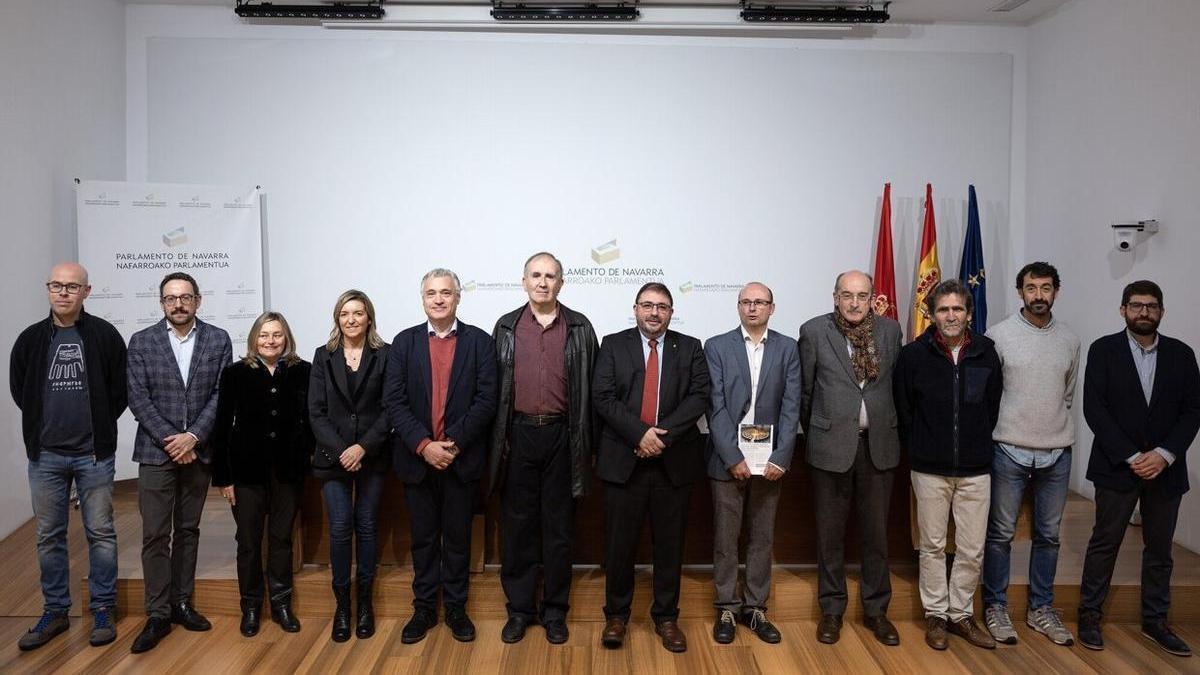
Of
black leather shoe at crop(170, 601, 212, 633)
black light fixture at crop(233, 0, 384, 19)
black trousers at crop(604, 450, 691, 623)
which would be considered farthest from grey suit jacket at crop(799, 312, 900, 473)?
black light fixture at crop(233, 0, 384, 19)

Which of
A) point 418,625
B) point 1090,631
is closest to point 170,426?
point 418,625

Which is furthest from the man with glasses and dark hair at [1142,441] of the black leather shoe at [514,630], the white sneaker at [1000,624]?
the black leather shoe at [514,630]

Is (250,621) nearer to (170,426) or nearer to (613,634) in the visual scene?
(170,426)

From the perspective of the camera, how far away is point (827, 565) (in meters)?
3.85

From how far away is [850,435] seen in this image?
368cm

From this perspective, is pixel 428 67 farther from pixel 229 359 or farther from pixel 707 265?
pixel 229 359

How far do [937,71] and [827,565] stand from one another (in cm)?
438

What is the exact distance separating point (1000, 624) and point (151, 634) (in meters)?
3.84

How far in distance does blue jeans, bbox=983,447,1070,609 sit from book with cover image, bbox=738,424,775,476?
1076 millimetres

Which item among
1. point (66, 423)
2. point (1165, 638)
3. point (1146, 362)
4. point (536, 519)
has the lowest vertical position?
point (1165, 638)

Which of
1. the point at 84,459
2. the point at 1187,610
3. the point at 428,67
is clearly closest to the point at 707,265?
the point at 428,67

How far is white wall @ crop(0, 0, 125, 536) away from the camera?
16.4 ft

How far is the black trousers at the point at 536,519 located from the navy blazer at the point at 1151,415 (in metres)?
2.40

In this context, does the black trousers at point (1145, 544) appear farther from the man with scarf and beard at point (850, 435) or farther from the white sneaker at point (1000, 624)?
the man with scarf and beard at point (850, 435)
